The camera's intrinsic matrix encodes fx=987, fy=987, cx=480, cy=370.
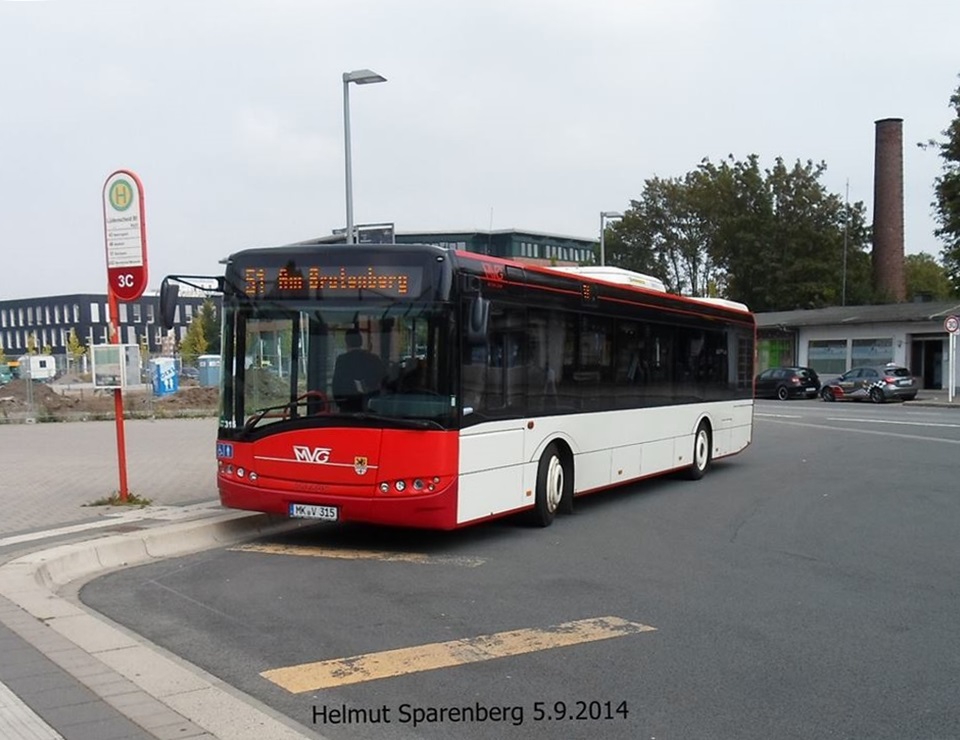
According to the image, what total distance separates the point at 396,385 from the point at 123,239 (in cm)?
408

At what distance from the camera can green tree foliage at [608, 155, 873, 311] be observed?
6362cm

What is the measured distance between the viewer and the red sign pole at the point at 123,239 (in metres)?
11.0

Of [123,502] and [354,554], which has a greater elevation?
[123,502]

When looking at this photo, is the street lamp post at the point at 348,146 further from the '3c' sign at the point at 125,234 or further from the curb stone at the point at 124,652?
the curb stone at the point at 124,652

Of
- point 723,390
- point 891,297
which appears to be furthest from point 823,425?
point 891,297

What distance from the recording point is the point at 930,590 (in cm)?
804

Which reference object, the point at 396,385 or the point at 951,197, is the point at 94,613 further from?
the point at 951,197

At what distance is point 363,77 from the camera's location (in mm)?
18469

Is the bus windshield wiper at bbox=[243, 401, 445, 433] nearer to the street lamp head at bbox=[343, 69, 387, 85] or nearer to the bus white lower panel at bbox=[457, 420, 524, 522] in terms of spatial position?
the bus white lower panel at bbox=[457, 420, 524, 522]

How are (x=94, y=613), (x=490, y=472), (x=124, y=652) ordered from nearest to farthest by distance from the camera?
(x=124, y=652)
(x=94, y=613)
(x=490, y=472)

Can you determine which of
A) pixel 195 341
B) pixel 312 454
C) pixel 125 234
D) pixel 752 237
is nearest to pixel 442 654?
pixel 312 454

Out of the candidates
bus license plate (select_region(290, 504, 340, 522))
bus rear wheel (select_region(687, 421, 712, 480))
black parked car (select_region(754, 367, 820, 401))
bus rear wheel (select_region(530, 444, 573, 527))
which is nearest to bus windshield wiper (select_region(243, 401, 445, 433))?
bus license plate (select_region(290, 504, 340, 522))

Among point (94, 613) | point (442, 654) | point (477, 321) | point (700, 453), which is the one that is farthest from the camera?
point (700, 453)

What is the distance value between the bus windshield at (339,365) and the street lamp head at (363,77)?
9731 mm
